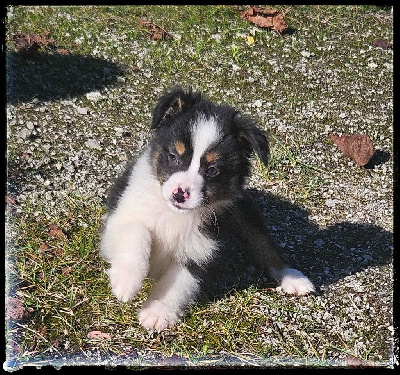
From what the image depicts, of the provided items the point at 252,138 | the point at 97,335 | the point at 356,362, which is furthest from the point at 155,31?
the point at 356,362

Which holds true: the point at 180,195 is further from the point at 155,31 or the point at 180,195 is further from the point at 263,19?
the point at 263,19

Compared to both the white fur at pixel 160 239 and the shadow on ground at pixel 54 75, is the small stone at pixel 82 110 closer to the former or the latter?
the shadow on ground at pixel 54 75

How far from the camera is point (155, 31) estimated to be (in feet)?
24.4

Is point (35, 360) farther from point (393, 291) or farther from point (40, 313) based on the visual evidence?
point (393, 291)

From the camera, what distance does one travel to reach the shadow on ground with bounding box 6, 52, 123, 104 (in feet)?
20.7

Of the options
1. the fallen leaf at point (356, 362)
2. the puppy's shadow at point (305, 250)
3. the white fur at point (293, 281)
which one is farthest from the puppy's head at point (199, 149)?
the fallen leaf at point (356, 362)

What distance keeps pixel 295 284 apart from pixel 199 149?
1.45 metres

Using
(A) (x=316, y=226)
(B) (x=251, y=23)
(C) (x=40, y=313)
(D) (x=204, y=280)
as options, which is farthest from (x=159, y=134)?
(B) (x=251, y=23)

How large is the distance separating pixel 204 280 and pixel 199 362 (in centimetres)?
56

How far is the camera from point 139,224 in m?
4.27

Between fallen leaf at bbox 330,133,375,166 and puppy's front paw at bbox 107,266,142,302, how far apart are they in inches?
130

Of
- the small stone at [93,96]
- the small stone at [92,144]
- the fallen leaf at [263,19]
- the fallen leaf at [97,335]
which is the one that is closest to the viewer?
the fallen leaf at [97,335]

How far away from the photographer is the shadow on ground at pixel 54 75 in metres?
6.30

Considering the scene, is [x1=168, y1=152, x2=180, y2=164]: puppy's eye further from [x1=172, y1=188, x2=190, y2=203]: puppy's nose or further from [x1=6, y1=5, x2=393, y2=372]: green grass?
[x1=6, y1=5, x2=393, y2=372]: green grass
